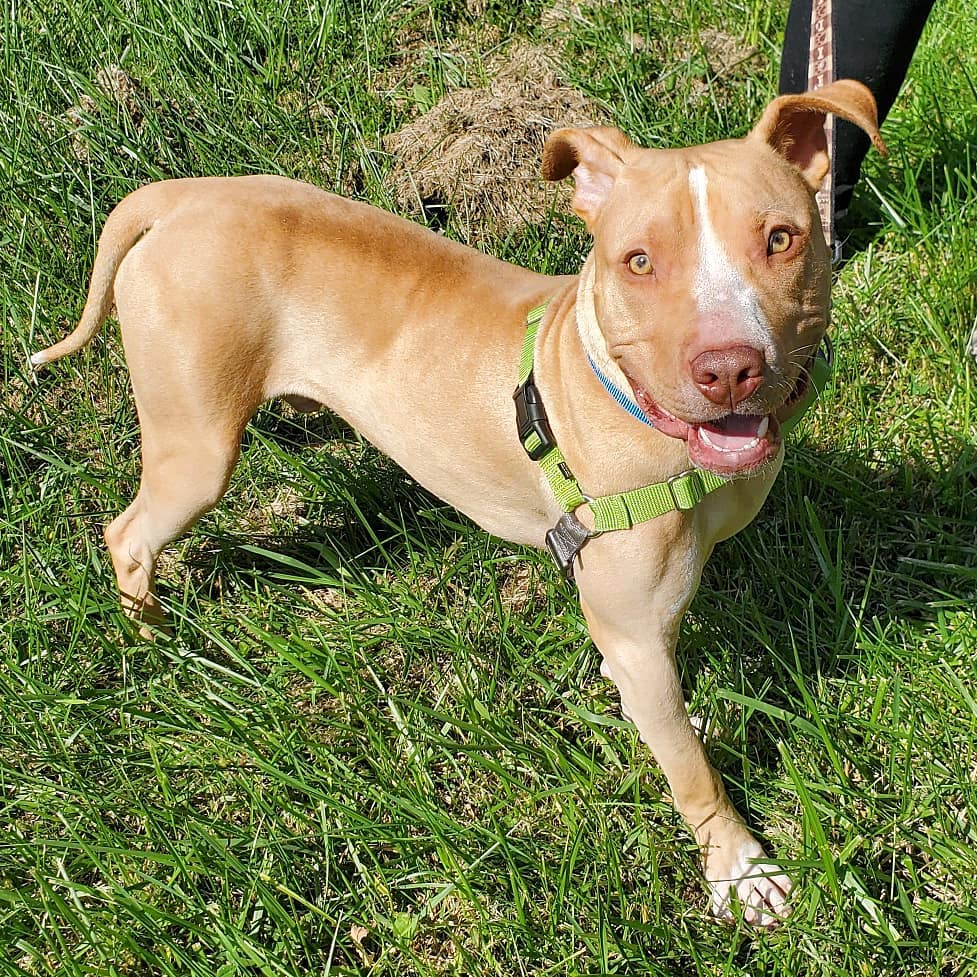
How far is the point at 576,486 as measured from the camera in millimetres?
2875

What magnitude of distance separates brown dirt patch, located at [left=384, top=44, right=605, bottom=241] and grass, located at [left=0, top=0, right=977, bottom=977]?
0.15 metres

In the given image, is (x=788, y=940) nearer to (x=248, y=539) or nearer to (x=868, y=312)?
(x=248, y=539)

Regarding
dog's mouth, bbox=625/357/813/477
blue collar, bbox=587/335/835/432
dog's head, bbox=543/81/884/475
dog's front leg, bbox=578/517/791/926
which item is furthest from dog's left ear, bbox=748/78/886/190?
dog's front leg, bbox=578/517/791/926

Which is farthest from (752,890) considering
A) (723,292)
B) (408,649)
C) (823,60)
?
(823,60)

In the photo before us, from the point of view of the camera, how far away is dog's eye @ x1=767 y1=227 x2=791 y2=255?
2398mm

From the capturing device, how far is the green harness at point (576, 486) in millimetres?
2719

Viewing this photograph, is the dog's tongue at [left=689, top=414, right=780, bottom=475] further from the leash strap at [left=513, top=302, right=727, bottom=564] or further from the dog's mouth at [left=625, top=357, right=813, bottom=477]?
the leash strap at [left=513, top=302, right=727, bottom=564]

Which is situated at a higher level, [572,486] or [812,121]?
[812,121]

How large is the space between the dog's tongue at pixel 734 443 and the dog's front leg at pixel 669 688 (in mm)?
382

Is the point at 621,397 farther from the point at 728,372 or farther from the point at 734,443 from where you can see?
the point at 728,372

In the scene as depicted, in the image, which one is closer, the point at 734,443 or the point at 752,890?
the point at 734,443

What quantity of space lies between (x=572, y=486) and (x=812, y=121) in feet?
3.51

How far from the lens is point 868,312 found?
4520mm

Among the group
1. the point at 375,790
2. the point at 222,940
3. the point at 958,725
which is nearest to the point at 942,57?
the point at 958,725
